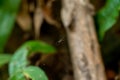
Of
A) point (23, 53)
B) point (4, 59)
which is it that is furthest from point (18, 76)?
point (4, 59)

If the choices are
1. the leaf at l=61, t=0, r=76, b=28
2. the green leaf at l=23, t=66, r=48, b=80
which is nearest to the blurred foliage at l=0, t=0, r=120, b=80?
the green leaf at l=23, t=66, r=48, b=80

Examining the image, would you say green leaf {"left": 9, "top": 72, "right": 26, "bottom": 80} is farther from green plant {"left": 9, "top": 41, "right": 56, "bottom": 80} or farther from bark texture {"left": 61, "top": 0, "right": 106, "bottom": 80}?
bark texture {"left": 61, "top": 0, "right": 106, "bottom": 80}

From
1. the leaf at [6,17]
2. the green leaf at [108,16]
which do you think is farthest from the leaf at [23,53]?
the green leaf at [108,16]

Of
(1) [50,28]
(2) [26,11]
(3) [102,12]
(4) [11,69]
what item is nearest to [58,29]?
(1) [50,28]

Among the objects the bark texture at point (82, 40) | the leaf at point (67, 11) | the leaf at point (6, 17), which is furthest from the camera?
the leaf at point (6, 17)

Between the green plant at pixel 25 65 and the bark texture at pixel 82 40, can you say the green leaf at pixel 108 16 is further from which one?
the green plant at pixel 25 65
